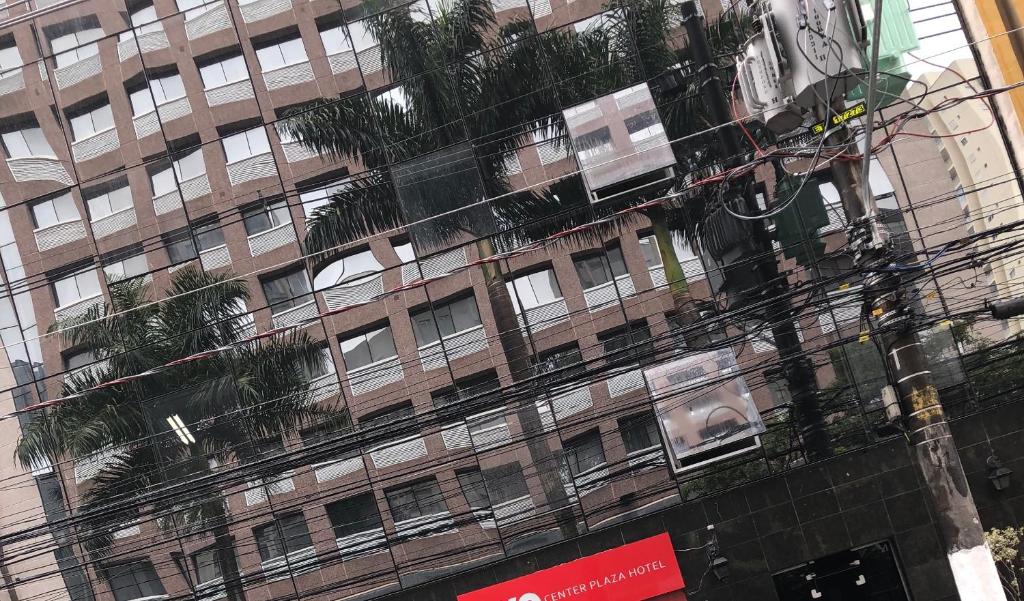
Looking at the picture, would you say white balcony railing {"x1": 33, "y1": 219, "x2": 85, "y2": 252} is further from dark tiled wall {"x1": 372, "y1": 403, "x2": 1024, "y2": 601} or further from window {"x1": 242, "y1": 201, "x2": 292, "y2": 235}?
dark tiled wall {"x1": 372, "y1": 403, "x2": 1024, "y2": 601}

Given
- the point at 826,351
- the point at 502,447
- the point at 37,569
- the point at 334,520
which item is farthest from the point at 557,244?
the point at 37,569

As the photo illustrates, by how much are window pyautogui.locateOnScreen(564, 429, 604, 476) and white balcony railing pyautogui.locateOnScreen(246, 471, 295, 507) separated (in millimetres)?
5277

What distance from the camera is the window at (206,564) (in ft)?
55.5

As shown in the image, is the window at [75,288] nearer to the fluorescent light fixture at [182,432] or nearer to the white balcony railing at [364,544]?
the fluorescent light fixture at [182,432]

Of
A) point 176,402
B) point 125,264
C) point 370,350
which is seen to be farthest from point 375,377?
point 125,264

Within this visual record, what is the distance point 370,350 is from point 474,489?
10.8ft

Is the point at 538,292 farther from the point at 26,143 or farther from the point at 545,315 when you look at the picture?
the point at 26,143

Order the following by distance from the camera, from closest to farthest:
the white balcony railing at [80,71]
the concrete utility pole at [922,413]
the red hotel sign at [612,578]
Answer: the concrete utility pole at [922,413] < the red hotel sign at [612,578] < the white balcony railing at [80,71]

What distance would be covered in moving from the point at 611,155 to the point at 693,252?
7.60 feet

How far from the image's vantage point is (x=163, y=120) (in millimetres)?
17781

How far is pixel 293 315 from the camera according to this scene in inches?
684

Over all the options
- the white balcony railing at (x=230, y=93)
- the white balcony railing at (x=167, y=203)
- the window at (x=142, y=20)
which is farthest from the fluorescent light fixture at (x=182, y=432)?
the window at (x=142, y=20)

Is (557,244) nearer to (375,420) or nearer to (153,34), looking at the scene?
(375,420)

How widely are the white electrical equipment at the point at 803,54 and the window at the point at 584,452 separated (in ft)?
23.1
